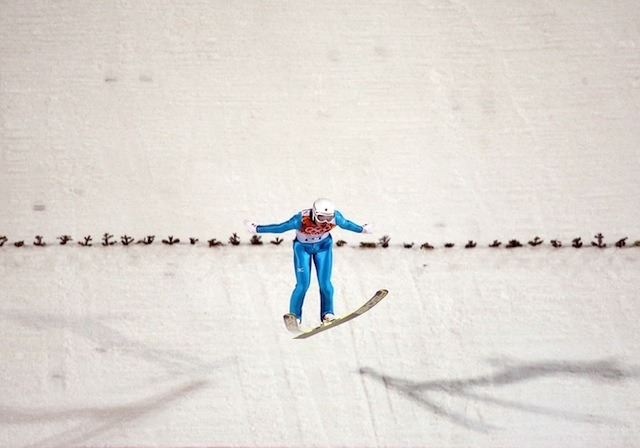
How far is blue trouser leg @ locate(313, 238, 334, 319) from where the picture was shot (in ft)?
31.6

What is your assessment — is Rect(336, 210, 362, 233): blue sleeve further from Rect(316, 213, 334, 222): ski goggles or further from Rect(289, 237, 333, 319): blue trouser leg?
Rect(289, 237, 333, 319): blue trouser leg

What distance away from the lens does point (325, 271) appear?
31.7 feet

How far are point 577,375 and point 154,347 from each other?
5.93m

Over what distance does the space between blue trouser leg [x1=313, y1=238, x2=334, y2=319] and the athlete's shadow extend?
1.25 m

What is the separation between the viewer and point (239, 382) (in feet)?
33.3

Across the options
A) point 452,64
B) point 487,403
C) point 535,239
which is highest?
point 452,64

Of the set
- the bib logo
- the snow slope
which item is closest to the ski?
the snow slope

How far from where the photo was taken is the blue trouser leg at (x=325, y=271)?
963cm

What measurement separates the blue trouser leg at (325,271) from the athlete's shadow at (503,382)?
1253 mm

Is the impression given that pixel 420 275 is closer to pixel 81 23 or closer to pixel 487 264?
pixel 487 264

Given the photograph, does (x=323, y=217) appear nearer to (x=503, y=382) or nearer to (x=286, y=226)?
(x=286, y=226)

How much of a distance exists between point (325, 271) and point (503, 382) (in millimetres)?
2968

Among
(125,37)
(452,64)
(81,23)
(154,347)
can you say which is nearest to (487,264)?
(452,64)

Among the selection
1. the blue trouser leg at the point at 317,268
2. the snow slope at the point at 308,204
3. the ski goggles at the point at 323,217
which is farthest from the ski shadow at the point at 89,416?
the ski goggles at the point at 323,217
